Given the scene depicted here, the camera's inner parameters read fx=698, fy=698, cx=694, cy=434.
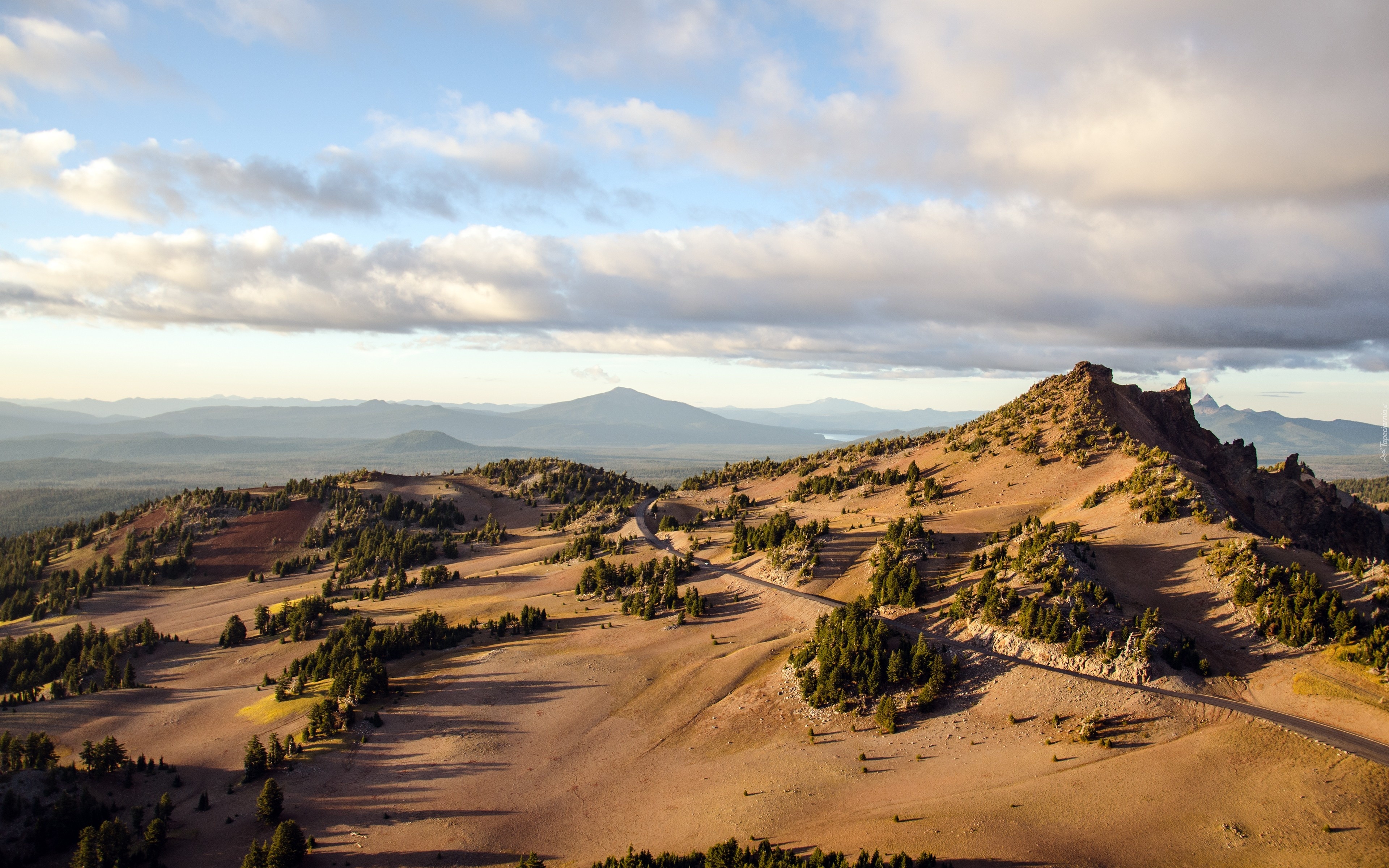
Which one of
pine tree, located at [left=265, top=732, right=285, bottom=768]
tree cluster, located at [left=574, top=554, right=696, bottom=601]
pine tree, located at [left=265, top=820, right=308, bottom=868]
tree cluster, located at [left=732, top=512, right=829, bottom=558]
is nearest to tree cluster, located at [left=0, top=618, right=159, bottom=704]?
pine tree, located at [left=265, top=732, right=285, bottom=768]

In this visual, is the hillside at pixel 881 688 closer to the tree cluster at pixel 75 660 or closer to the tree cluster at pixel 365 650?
the tree cluster at pixel 365 650

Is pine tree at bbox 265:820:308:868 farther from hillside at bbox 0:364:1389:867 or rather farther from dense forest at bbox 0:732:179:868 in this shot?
dense forest at bbox 0:732:179:868

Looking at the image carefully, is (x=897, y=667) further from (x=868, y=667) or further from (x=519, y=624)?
(x=519, y=624)

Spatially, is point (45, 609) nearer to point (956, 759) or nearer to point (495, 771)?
point (495, 771)

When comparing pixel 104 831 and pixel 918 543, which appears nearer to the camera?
pixel 104 831

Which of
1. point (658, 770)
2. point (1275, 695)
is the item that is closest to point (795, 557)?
point (658, 770)

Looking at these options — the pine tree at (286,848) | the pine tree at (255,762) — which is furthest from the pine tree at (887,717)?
the pine tree at (255,762)

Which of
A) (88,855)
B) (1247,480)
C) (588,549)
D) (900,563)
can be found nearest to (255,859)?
(88,855)
